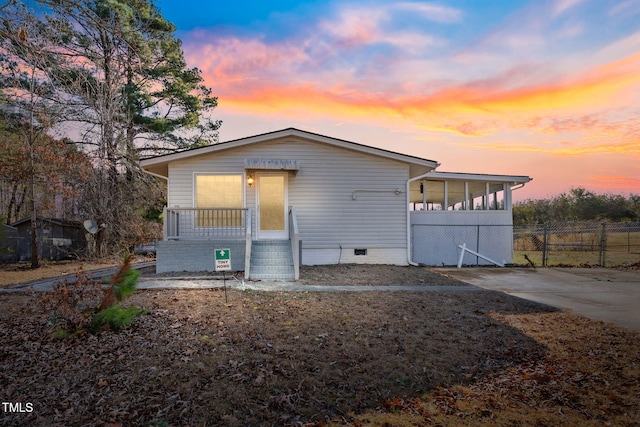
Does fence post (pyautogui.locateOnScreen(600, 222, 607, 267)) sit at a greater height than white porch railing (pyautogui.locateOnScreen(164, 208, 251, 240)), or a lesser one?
lesser

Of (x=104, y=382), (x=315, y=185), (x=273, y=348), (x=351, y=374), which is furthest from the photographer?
(x=315, y=185)

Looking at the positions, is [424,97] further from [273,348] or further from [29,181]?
[29,181]

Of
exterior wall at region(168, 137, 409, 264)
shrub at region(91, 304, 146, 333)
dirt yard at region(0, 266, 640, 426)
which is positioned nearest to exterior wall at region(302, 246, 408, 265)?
exterior wall at region(168, 137, 409, 264)

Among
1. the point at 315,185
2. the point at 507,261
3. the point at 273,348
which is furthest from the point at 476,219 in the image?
the point at 273,348

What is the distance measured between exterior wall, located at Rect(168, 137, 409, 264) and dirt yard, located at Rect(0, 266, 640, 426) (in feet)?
19.4

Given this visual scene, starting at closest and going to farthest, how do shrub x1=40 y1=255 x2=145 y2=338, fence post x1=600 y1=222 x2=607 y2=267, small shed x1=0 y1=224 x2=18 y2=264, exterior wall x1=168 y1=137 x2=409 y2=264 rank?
1. shrub x1=40 y1=255 x2=145 y2=338
2. exterior wall x1=168 y1=137 x2=409 y2=264
3. fence post x1=600 y1=222 x2=607 y2=267
4. small shed x1=0 y1=224 x2=18 y2=264

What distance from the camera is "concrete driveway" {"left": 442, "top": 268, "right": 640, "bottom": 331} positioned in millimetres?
6516

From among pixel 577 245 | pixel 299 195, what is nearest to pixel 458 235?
pixel 299 195

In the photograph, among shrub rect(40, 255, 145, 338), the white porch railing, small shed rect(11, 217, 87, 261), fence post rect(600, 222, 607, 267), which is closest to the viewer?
shrub rect(40, 255, 145, 338)

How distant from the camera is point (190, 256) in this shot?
10461 mm

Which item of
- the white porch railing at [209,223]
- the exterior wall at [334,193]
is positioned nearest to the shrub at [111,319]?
the white porch railing at [209,223]

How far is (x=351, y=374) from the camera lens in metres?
3.76

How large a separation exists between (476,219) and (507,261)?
209cm

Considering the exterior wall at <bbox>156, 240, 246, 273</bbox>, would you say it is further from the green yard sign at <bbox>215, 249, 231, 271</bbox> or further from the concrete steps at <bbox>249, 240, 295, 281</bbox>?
the green yard sign at <bbox>215, 249, 231, 271</bbox>
